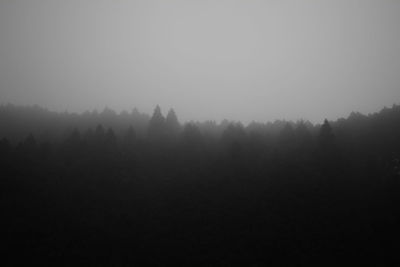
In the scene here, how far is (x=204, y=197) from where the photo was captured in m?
67.6

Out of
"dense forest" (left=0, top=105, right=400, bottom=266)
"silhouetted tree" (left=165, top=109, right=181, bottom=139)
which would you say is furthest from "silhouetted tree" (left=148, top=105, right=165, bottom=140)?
"silhouetted tree" (left=165, top=109, right=181, bottom=139)

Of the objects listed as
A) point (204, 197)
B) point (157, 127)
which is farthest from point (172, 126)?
point (204, 197)

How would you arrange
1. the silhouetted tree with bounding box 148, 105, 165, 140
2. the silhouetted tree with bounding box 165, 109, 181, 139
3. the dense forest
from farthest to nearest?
the silhouetted tree with bounding box 165, 109, 181, 139 → the silhouetted tree with bounding box 148, 105, 165, 140 → the dense forest

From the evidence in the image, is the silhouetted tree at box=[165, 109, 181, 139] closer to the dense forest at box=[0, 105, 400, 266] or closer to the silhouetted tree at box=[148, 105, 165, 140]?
the dense forest at box=[0, 105, 400, 266]

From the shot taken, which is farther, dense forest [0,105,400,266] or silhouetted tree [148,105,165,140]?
silhouetted tree [148,105,165,140]

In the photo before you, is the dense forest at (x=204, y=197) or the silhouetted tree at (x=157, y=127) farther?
the silhouetted tree at (x=157, y=127)

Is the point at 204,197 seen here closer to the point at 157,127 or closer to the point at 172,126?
the point at 157,127

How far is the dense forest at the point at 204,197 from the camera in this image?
54.6 m

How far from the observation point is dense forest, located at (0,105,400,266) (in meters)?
54.6

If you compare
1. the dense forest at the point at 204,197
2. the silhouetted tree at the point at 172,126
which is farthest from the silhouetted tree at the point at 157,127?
the silhouetted tree at the point at 172,126

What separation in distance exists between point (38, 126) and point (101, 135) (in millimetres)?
38296

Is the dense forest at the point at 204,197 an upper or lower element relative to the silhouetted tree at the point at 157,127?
lower

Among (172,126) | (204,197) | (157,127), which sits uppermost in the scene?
(172,126)

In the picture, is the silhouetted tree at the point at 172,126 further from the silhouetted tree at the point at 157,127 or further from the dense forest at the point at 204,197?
the silhouetted tree at the point at 157,127
